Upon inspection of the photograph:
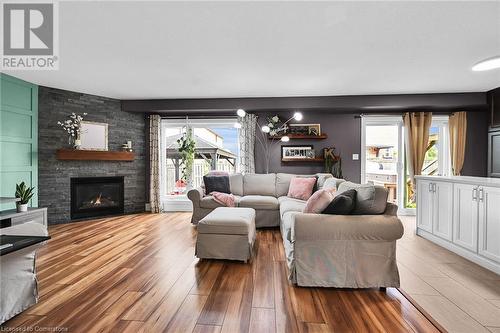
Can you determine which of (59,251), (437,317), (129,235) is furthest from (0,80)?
(437,317)

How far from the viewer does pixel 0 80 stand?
348cm

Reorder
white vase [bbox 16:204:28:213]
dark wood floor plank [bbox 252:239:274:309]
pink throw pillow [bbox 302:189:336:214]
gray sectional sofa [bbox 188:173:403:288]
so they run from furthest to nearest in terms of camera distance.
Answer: white vase [bbox 16:204:28:213], pink throw pillow [bbox 302:189:336:214], gray sectional sofa [bbox 188:173:403:288], dark wood floor plank [bbox 252:239:274:309]

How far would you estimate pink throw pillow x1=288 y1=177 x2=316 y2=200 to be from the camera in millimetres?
4125

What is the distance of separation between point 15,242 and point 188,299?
1.25m

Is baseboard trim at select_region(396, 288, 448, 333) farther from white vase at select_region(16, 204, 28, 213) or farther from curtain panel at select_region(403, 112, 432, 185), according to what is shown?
white vase at select_region(16, 204, 28, 213)

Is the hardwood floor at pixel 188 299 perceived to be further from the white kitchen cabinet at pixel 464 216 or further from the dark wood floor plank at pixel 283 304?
the white kitchen cabinet at pixel 464 216

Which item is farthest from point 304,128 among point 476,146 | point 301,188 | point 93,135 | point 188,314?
point 93,135

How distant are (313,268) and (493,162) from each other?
5.03m

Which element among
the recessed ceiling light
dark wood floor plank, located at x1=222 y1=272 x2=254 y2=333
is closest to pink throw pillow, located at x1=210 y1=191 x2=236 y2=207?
dark wood floor plank, located at x1=222 y1=272 x2=254 y2=333

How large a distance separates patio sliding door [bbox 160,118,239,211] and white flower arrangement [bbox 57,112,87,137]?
162 centimetres

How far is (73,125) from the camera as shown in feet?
14.3

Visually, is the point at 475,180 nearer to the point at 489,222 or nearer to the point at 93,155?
the point at 489,222

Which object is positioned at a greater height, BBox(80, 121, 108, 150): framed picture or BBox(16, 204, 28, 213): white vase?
BBox(80, 121, 108, 150): framed picture

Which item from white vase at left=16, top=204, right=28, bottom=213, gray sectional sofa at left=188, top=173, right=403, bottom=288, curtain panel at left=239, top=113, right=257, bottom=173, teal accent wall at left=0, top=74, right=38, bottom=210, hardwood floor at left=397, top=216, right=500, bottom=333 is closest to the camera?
hardwood floor at left=397, top=216, right=500, bottom=333
